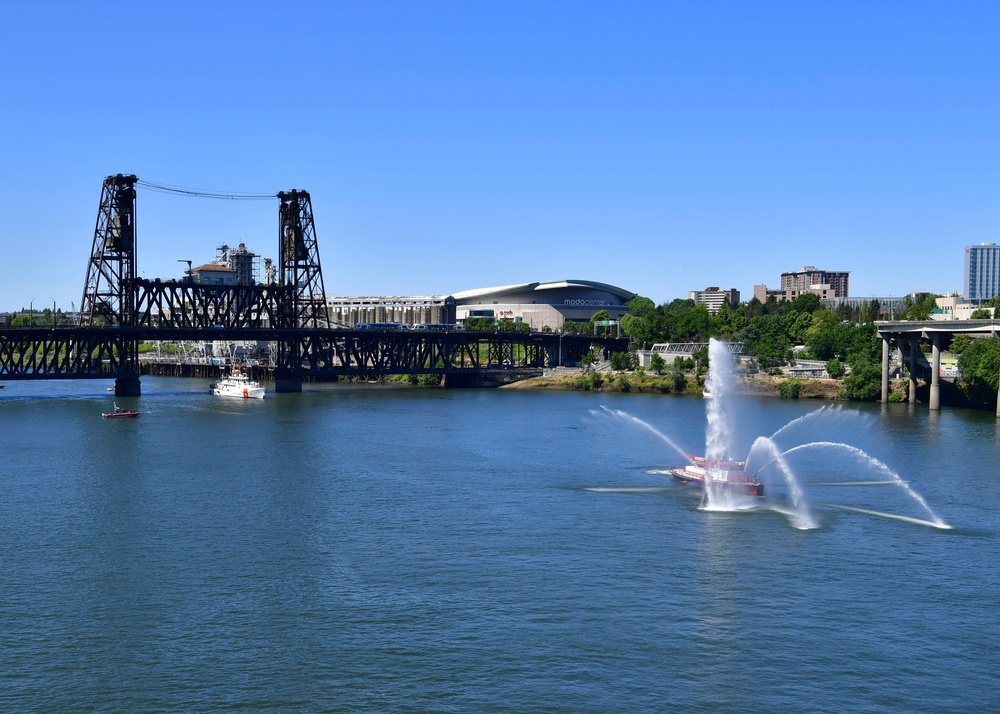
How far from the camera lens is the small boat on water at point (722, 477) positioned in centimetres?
5666

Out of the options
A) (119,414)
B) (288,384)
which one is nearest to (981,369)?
(288,384)

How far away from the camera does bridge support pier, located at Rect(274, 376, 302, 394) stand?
456 feet

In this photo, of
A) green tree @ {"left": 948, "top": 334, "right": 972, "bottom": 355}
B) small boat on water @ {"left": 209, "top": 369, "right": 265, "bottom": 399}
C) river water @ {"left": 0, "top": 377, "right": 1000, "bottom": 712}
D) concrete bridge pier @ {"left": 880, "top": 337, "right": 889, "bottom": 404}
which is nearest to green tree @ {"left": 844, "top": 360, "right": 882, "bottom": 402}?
concrete bridge pier @ {"left": 880, "top": 337, "right": 889, "bottom": 404}

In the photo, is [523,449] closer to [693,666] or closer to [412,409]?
[412,409]

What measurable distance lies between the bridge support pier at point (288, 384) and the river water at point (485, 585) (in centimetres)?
6386

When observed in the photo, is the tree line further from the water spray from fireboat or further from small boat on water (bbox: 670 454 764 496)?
small boat on water (bbox: 670 454 764 496)

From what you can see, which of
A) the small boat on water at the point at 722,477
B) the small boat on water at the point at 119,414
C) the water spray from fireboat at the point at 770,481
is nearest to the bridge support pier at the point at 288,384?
the small boat on water at the point at 119,414

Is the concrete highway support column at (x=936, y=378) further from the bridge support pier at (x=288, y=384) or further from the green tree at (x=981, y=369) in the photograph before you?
the bridge support pier at (x=288, y=384)

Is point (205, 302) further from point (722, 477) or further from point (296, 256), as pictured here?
point (722, 477)

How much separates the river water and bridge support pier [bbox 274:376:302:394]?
210 ft

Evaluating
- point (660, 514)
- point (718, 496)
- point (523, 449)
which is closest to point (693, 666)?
point (660, 514)

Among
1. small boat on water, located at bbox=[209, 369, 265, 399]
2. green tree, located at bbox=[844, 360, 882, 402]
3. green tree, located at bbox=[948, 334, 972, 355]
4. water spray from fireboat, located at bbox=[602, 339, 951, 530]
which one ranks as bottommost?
water spray from fireboat, located at bbox=[602, 339, 951, 530]

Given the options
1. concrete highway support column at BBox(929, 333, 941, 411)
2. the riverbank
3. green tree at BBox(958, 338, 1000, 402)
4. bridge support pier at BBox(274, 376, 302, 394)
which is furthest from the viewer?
bridge support pier at BBox(274, 376, 302, 394)

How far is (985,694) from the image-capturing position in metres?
30.2
